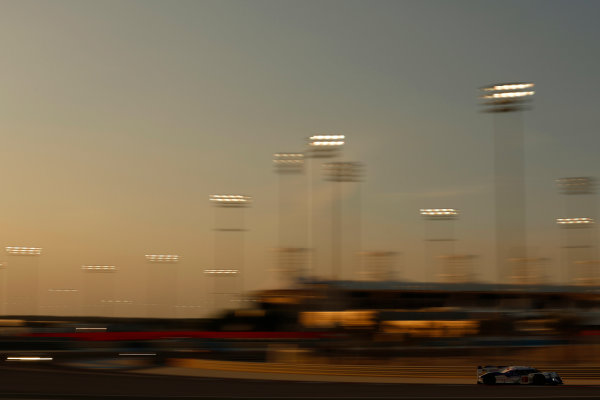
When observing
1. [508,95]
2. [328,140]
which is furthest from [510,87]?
[328,140]

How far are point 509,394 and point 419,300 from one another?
68202 millimetres

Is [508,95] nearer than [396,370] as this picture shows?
No

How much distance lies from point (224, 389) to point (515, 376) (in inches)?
429

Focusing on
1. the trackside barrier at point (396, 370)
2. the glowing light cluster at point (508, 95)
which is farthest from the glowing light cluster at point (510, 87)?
the trackside barrier at point (396, 370)

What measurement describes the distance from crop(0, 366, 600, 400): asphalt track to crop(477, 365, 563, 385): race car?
14.6 inches

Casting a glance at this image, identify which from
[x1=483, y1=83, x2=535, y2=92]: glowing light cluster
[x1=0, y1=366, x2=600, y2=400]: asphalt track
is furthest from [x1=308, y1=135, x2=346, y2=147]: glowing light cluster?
[x1=0, y1=366, x2=600, y2=400]: asphalt track

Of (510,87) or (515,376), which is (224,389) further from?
(510,87)

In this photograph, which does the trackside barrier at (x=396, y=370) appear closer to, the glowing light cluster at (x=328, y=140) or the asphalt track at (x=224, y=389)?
the asphalt track at (x=224, y=389)

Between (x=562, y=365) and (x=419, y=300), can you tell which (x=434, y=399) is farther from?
(x=419, y=300)

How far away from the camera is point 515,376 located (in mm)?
25078

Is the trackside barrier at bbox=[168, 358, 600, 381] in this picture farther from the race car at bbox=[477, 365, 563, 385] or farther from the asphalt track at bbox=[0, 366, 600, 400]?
the asphalt track at bbox=[0, 366, 600, 400]

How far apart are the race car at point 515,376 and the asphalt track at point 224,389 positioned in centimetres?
37

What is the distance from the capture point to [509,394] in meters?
21.3

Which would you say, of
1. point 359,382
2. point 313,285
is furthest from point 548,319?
point 359,382
